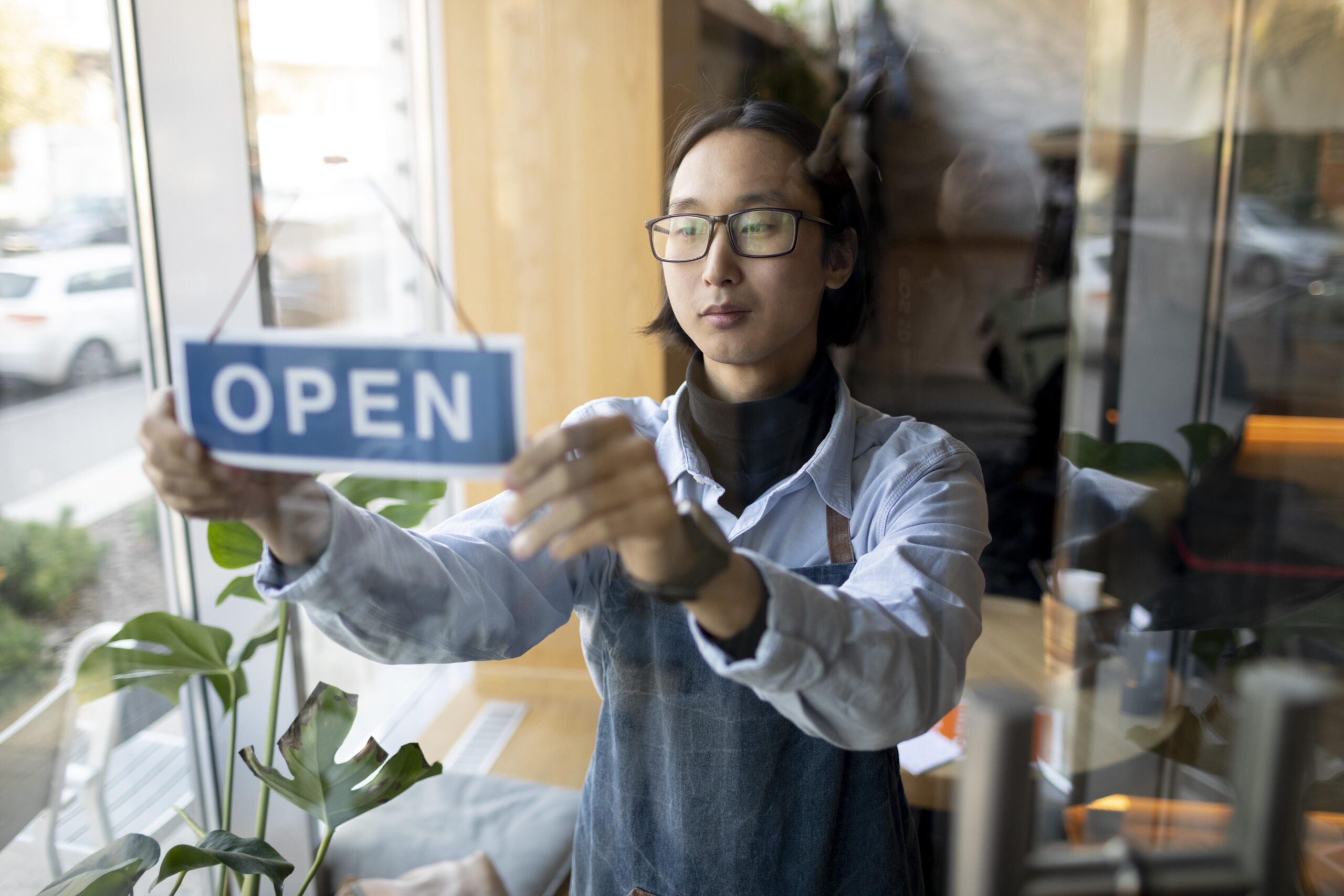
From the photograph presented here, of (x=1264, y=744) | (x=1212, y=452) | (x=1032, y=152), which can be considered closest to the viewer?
(x=1264, y=744)

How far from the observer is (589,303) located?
0.56m

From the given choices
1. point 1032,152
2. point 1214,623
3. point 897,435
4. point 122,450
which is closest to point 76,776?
point 122,450

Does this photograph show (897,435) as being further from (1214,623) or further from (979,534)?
(1214,623)

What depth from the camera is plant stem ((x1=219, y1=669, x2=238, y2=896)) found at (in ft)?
2.07

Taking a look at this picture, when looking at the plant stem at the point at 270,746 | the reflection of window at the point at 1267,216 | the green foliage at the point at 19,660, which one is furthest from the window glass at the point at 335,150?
the reflection of window at the point at 1267,216

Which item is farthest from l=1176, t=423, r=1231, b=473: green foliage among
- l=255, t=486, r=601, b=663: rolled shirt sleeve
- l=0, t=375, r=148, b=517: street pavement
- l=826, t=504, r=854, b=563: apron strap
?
l=0, t=375, r=148, b=517: street pavement

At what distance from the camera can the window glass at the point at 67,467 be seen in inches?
22.5

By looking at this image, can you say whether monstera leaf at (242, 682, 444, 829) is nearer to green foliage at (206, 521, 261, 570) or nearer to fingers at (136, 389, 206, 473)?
green foliage at (206, 521, 261, 570)

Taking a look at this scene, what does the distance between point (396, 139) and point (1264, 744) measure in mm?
555

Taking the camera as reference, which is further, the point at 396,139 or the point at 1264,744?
the point at 396,139

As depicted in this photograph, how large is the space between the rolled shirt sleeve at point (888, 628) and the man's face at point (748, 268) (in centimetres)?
11

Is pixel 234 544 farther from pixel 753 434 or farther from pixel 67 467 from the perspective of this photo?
pixel 753 434

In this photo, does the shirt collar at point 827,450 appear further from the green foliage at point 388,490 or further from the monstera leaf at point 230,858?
the monstera leaf at point 230,858

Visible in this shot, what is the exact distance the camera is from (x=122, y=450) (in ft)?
1.87
